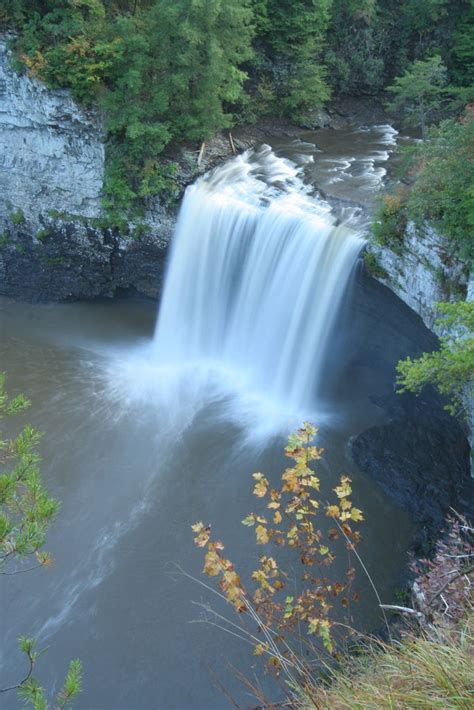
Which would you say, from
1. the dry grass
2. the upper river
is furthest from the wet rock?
the dry grass

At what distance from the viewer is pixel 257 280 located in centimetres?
1409

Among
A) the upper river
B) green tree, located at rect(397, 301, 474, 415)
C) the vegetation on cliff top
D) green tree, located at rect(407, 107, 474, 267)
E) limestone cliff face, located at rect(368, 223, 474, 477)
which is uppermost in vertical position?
the vegetation on cliff top

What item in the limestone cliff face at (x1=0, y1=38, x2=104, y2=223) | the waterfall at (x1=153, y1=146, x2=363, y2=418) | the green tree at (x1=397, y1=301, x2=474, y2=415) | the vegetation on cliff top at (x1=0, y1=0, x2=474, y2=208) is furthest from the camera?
the limestone cliff face at (x1=0, y1=38, x2=104, y2=223)

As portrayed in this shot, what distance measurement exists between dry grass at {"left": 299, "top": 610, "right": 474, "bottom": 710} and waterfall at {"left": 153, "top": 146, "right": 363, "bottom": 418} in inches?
375

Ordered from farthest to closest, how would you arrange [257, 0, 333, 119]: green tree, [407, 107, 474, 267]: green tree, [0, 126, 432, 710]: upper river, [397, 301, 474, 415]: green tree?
[257, 0, 333, 119]: green tree
[407, 107, 474, 267]: green tree
[0, 126, 432, 710]: upper river
[397, 301, 474, 415]: green tree

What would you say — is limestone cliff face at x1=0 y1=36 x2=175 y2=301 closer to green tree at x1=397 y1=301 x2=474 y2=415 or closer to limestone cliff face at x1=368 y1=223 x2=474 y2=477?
limestone cliff face at x1=368 y1=223 x2=474 y2=477

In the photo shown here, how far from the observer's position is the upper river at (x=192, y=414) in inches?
335

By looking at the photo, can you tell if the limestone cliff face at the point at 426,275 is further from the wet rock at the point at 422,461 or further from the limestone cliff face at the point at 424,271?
the wet rock at the point at 422,461

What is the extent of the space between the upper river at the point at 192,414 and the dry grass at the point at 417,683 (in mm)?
4372

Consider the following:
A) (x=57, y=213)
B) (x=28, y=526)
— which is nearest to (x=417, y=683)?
(x=28, y=526)

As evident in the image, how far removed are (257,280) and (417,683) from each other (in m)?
11.5

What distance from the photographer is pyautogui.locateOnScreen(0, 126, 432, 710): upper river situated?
852cm

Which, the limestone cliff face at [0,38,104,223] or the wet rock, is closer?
the wet rock

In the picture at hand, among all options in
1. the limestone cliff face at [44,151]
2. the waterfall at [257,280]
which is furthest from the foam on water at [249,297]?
the limestone cliff face at [44,151]
